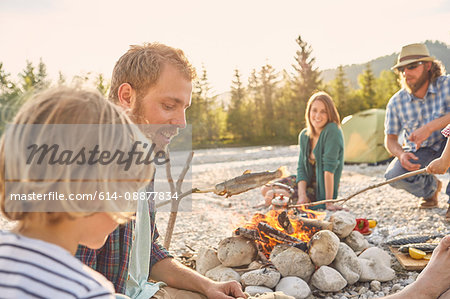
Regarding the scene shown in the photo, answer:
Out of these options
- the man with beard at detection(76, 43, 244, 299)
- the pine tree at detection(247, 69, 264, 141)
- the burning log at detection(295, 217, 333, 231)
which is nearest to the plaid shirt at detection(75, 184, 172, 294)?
the man with beard at detection(76, 43, 244, 299)

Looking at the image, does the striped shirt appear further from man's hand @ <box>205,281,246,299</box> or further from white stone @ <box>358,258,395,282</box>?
white stone @ <box>358,258,395,282</box>

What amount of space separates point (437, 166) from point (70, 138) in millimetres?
3260

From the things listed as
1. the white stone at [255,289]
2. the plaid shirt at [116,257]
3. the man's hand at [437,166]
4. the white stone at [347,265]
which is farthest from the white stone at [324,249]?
the plaid shirt at [116,257]

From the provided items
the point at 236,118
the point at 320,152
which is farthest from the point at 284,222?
the point at 236,118

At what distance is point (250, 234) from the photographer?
3.22 meters

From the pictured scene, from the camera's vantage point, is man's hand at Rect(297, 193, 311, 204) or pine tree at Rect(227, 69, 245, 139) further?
pine tree at Rect(227, 69, 245, 139)

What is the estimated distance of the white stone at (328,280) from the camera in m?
2.88

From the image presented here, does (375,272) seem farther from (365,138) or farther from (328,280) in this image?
(365,138)

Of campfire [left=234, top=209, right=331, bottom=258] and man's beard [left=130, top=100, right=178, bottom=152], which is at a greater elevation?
man's beard [left=130, top=100, right=178, bottom=152]

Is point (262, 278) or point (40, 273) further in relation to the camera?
point (262, 278)

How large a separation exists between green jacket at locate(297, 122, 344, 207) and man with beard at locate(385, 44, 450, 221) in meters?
0.68

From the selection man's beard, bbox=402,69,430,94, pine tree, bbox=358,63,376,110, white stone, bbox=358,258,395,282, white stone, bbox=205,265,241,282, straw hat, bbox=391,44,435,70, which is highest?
pine tree, bbox=358,63,376,110

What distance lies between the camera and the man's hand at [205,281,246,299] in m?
1.95

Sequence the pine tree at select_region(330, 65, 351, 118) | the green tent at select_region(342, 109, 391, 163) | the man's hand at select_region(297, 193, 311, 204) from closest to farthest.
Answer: the man's hand at select_region(297, 193, 311, 204) < the green tent at select_region(342, 109, 391, 163) < the pine tree at select_region(330, 65, 351, 118)
